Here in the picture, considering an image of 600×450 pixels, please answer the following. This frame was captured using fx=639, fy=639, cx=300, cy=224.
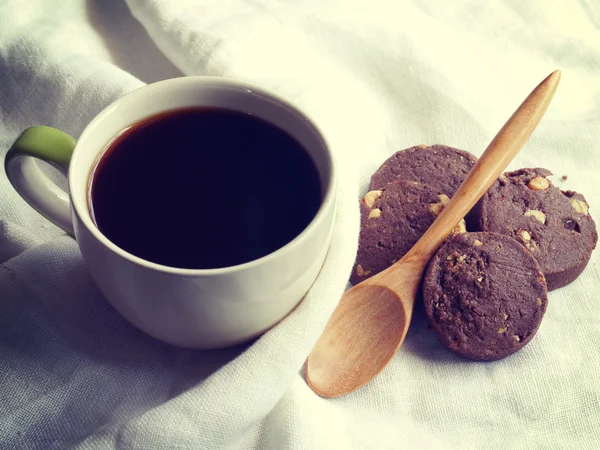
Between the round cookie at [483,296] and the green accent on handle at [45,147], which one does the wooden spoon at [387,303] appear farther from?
the green accent on handle at [45,147]

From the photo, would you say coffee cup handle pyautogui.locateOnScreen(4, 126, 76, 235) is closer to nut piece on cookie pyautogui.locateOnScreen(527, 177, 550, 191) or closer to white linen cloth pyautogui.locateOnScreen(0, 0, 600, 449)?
white linen cloth pyautogui.locateOnScreen(0, 0, 600, 449)

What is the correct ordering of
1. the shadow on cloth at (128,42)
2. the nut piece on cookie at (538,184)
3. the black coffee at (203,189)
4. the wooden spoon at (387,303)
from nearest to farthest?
the black coffee at (203,189)
the wooden spoon at (387,303)
the nut piece on cookie at (538,184)
the shadow on cloth at (128,42)

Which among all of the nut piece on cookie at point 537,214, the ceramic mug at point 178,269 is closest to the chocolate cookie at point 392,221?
the nut piece on cookie at point 537,214

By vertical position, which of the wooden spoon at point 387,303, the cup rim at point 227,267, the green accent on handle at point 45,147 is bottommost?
the wooden spoon at point 387,303

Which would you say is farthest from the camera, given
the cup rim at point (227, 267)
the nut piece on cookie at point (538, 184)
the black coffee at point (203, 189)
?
the nut piece on cookie at point (538, 184)

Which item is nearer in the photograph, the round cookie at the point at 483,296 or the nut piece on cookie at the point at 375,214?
the round cookie at the point at 483,296

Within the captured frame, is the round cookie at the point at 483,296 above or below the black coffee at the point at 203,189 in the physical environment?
below

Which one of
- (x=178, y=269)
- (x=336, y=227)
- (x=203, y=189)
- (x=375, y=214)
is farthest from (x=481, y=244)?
(x=178, y=269)

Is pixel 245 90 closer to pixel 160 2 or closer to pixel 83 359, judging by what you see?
pixel 83 359
